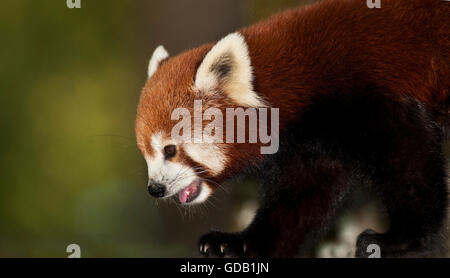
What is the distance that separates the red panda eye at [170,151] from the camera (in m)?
2.09

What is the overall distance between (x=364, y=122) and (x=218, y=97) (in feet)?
2.03

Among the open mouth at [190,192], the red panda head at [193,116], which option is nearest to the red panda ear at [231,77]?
the red panda head at [193,116]

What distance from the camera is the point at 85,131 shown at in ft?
10.1

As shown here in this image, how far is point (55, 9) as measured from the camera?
9.85 ft

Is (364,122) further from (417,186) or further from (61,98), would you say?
(61,98)

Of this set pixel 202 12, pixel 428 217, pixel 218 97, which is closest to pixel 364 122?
pixel 428 217

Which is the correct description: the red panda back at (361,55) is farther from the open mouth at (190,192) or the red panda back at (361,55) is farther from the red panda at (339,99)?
the open mouth at (190,192)

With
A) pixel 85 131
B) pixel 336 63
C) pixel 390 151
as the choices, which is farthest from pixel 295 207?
pixel 85 131

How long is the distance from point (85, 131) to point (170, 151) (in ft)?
3.79

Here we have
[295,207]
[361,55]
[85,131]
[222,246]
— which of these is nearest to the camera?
[361,55]

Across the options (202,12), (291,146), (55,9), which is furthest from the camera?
(55,9)

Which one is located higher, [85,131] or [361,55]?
[85,131]

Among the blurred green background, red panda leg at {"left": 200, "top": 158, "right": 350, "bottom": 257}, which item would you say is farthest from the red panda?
the blurred green background

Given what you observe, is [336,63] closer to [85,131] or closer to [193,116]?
[193,116]
